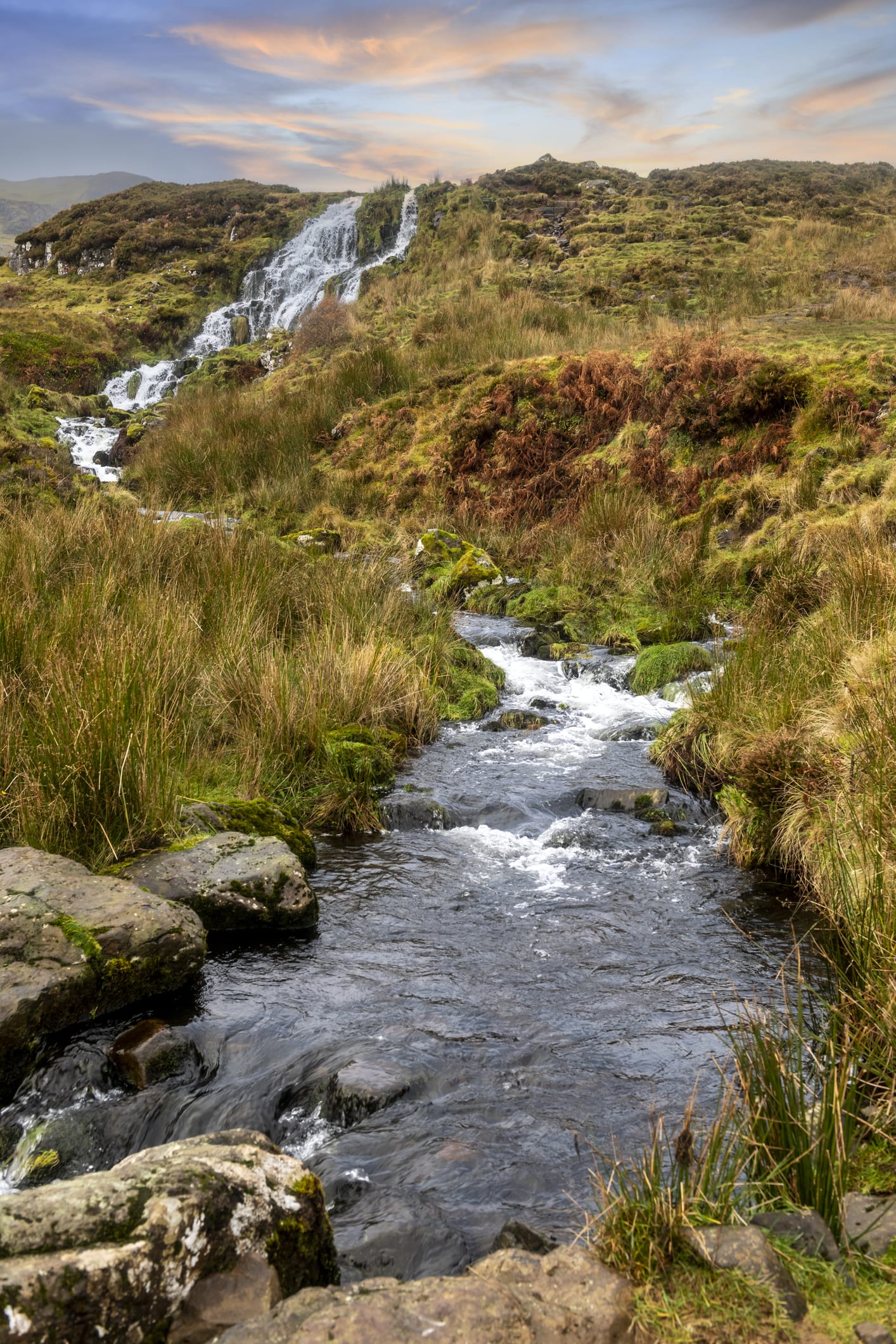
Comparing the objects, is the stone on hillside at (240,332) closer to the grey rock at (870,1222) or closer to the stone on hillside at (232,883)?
the stone on hillside at (232,883)

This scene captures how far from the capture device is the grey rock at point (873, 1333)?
1716 mm

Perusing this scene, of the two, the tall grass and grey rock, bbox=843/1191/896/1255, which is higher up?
the tall grass

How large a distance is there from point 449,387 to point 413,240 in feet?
69.7

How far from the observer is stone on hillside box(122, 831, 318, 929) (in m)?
4.23

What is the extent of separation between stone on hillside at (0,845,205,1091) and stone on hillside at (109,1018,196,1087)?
0.18 metres

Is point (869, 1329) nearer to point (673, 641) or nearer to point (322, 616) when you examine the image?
point (322, 616)

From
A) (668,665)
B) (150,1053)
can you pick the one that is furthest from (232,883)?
(668,665)

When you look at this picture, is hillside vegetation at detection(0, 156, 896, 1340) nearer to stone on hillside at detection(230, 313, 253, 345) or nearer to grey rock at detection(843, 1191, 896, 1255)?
grey rock at detection(843, 1191, 896, 1255)

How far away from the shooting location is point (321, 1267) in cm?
224

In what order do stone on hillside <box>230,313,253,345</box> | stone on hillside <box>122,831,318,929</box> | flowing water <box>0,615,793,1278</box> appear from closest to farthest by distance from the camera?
flowing water <box>0,615,793,1278</box> < stone on hillside <box>122,831,318,929</box> < stone on hillside <box>230,313,253,345</box>

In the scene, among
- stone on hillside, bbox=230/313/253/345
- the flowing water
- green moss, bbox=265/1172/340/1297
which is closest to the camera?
green moss, bbox=265/1172/340/1297

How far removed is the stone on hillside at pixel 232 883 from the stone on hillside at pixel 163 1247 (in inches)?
79.0

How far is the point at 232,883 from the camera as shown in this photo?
434cm

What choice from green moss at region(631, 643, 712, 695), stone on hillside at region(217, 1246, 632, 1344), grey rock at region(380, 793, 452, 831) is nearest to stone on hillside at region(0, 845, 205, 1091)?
stone on hillside at region(217, 1246, 632, 1344)
